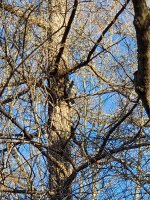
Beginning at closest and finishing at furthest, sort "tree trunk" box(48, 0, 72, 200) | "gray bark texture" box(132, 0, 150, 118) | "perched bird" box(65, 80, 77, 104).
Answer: "gray bark texture" box(132, 0, 150, 118)
"tree trunk" box(48, 0, 72, 200)
"perched bird" box(65, 80, 77, 104)

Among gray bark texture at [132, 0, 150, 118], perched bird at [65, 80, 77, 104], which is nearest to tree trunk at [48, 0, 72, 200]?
perched bird at [65, 80, 77, 104]

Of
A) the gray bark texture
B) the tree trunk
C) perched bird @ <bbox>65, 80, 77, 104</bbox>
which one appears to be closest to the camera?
the gray bark texture

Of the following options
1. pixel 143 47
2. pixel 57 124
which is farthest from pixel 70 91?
pixel 143 47

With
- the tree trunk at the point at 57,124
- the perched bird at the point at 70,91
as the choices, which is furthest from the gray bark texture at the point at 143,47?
the perched bird at the point at 70,91

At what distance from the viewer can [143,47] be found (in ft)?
10.3

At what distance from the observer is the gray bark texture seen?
10.2ft

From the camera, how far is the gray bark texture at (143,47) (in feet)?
10.2

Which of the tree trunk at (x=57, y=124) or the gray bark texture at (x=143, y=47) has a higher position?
the tree trunk at (x=57, y=124)

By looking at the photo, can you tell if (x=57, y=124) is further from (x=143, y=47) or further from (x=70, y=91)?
(x=143, y=47)

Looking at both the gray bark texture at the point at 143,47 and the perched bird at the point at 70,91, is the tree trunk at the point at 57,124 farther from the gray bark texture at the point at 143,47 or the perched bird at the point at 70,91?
the gray bark texture at the point at 143,47

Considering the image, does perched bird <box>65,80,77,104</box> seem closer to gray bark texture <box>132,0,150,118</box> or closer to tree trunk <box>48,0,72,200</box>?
tree trunk <box>48,0,72,200</box>

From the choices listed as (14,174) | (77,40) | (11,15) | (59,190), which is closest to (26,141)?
(14,174)

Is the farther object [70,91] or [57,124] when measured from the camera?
[70,91]

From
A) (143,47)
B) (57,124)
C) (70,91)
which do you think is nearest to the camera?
(143,47)
